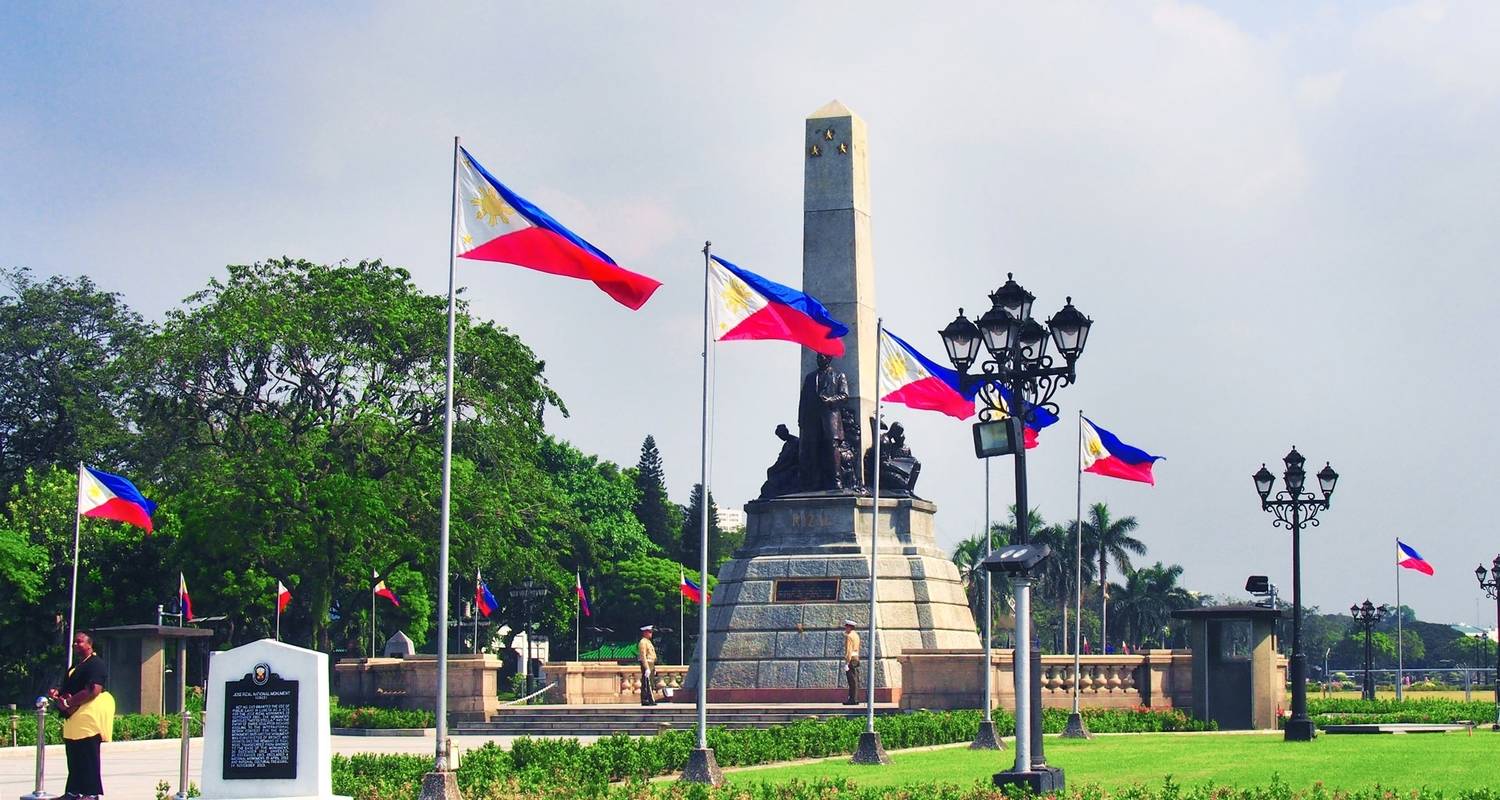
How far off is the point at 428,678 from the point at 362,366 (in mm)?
14771

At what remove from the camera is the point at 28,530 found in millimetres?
61281

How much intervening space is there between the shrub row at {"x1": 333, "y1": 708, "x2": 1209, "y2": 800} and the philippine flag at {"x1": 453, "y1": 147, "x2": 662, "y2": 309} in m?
5.23

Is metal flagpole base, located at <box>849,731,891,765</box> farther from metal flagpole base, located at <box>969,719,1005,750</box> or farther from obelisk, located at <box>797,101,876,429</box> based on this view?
obelisk, located at <box>797,101,876,429</box>

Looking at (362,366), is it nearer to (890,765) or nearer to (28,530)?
(28,530)

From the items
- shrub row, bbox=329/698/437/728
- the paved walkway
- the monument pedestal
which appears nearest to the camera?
the paved walkway

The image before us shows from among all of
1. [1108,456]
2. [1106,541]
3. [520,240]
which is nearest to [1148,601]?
[1106,541]

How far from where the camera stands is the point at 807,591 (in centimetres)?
3869

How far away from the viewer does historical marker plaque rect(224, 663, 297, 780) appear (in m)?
15.5

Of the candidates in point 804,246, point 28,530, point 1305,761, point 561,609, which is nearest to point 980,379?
point 1305,761

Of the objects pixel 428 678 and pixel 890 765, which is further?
pixel 428 678

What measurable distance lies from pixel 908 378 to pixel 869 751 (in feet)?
20.6

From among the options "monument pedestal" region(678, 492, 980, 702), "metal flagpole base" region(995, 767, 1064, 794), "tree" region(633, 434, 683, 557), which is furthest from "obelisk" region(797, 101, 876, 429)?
"tree" region(633, 434, 683, 557)

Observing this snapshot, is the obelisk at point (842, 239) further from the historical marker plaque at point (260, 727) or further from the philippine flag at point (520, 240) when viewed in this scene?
the historical marker plaque at point (260, 727)

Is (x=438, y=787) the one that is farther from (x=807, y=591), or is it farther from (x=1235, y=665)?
(x=807, y=591)
